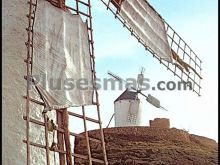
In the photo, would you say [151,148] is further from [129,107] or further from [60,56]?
[60,56]

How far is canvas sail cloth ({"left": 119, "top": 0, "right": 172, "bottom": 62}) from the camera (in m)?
9.72

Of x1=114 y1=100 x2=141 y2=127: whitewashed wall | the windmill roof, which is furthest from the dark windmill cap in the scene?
x1=114 y1=100 x2=141 y2=127: whitewashed wall

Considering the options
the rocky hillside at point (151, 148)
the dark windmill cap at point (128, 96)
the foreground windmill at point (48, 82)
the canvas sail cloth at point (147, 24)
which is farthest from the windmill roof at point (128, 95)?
the foreground windmill at point (48, 82)

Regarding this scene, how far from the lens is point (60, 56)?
23.4 feet

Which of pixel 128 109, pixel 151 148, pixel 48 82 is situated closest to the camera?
pixel 48 82

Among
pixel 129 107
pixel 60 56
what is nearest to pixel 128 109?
pixel 129 107

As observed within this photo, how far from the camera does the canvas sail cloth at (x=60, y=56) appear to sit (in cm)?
671

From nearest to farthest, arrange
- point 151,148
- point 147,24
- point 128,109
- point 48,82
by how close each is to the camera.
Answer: point 48,82 < point 147,24 < point 151,148 < point 128,109

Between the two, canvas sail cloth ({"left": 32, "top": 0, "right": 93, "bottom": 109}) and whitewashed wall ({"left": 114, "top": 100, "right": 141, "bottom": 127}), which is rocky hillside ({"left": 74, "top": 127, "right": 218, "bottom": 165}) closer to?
whitewashed wall ({"left": 114, "top": 100, "right": 141, "bottom": 127})

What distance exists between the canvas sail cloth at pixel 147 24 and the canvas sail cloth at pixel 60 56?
6.90 feet

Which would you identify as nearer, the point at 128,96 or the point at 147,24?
the point at 147,24

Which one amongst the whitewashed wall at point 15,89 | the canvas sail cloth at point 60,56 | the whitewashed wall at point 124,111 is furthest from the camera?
the whitewashed wall at point 124,111

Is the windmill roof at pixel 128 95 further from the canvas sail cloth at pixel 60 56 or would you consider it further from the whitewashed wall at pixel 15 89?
the whitewashed wall at pixel 15 89

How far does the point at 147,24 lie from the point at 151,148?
4.38m
